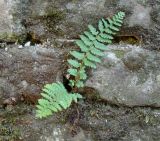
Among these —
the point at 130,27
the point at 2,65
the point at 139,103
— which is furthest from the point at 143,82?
the point at 2,65

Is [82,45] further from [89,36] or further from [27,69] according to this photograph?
[27,69]

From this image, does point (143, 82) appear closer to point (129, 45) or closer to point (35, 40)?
point (129, 45)

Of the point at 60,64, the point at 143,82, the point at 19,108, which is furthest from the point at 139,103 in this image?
the point at 19,108

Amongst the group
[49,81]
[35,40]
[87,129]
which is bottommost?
[87,129]

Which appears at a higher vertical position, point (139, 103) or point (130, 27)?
point (130, 27)

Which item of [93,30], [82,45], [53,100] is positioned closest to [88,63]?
[82,45]

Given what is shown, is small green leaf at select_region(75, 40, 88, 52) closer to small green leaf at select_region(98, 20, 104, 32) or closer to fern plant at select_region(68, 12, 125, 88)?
fern plant at select_region(68, 12, 125, 88)

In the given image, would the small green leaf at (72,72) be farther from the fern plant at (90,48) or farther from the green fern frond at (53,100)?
the green fern frond at (53,100)

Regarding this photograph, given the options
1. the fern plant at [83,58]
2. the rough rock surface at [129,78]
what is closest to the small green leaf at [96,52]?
the fern plant at [83,58]
